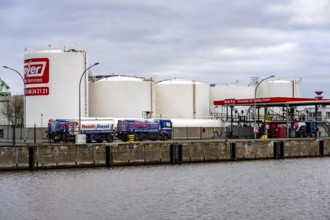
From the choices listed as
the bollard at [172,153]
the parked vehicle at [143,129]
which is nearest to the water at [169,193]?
the bollard at [172,153]

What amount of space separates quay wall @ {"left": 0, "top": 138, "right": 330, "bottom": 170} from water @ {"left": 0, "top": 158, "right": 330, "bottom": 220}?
6.11 ft

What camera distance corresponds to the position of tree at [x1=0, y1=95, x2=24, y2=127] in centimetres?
11868

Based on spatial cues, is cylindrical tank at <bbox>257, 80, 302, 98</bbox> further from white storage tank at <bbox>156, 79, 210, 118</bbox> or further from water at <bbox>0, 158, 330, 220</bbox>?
water at <bbox>0, 158, 330, 220</bbox>

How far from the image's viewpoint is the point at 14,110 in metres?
121

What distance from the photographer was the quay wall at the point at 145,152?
55375mm

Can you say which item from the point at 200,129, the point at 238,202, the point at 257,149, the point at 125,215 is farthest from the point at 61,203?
the point at 200,129

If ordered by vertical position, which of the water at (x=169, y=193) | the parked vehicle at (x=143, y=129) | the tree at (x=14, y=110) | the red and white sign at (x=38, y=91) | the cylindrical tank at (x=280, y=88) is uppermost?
the cylindrical tank at (x=280, y=88)

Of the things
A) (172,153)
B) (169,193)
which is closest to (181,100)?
(172,153)

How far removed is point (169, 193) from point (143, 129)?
37.3 metres

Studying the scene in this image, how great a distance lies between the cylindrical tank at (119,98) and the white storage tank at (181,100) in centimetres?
719

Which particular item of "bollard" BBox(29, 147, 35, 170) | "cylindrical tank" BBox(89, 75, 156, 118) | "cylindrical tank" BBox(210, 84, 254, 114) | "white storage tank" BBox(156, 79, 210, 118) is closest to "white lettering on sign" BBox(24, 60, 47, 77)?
"cylindrical tank" BBox(89, 75, 156, 118)

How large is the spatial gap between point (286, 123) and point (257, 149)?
19.6 meters

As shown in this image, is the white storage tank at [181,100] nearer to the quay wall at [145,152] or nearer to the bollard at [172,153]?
the quay wall at [145,152]

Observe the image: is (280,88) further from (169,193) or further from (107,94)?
(169,193)
